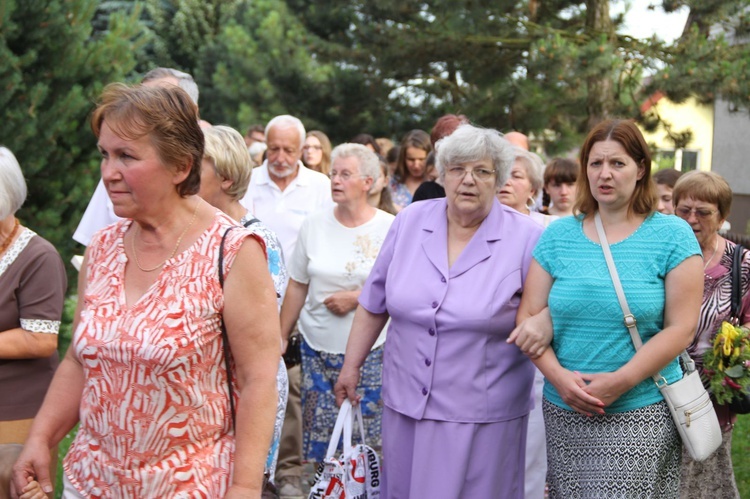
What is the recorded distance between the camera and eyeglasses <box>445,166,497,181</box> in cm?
421

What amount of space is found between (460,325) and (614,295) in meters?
0.64

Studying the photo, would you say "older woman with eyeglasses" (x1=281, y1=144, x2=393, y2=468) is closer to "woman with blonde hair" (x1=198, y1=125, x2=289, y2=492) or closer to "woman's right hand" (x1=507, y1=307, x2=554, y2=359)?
"woman with blonde hair" (x1=198, y1=125, x2=289, y2=492)

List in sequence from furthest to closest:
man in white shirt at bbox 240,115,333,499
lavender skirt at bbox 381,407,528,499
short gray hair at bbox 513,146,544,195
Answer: man in white shirt at bbox 240,115,333,499, short gray hair at bbox 513,146,544,195, lavender skirt at bbox 381,407,528,499

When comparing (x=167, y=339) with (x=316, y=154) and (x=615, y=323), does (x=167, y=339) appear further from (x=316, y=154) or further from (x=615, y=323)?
(x=316, y=154)

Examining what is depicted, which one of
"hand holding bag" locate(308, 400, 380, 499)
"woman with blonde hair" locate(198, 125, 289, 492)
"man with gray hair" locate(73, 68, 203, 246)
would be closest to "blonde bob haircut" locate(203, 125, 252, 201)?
"woman with blonde hair" locate(198, 125, 289, 492)

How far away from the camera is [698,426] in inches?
147

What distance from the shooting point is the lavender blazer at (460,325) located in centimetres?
398

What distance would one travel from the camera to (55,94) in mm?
8375

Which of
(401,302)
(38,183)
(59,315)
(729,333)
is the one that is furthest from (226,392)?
(38,183)

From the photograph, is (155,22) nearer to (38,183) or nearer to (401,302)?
(38,183)

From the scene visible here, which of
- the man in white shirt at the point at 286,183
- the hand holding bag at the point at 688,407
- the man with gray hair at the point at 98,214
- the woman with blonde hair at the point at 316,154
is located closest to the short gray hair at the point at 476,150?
the hand holding bag at the point at 688,407

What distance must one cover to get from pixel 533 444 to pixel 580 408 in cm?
148

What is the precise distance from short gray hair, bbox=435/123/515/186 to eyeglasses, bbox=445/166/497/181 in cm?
3

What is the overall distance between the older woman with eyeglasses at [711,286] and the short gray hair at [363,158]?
1.94m
